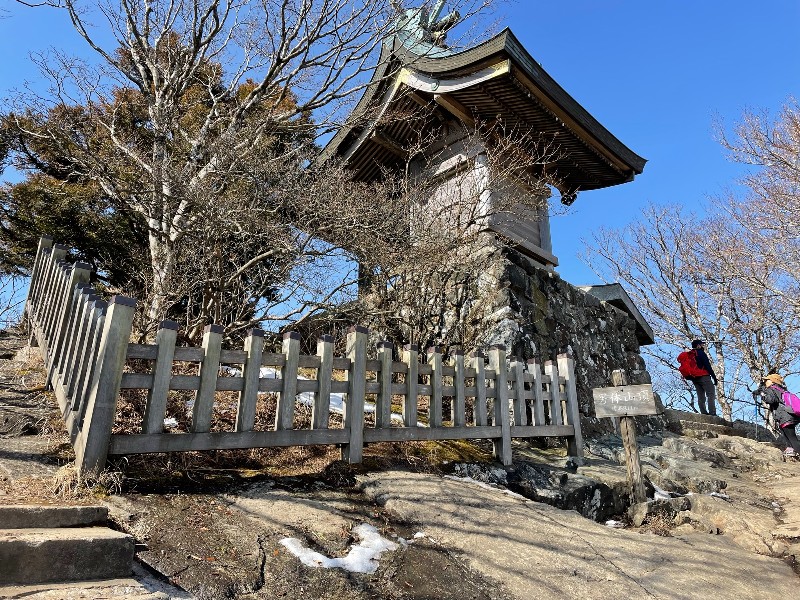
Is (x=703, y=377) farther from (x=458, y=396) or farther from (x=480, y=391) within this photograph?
(x=458, y=396)

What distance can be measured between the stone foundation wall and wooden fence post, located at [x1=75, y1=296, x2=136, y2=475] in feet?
18.4

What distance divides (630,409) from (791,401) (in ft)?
14.9

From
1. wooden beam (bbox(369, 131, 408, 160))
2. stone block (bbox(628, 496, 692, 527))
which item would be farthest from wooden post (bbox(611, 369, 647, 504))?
wooden beam (bbox(369, 131, 408, 160))

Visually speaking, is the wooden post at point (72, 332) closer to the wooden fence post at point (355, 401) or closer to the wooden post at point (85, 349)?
the wooden post at point (85, 349)

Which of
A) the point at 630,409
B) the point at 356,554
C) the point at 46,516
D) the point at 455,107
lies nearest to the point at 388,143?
the point at 455,107

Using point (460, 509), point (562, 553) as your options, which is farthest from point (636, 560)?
point (460, 509)

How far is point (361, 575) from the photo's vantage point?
110 inches

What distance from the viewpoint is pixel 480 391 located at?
5.50 meters

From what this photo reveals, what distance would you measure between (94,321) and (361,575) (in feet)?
8.57

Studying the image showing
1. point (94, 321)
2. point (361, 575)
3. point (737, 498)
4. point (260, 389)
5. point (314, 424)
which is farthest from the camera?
point (737, 498)

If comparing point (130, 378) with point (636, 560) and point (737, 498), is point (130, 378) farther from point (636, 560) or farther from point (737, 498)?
point (737, 498)

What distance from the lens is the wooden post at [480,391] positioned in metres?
5.43

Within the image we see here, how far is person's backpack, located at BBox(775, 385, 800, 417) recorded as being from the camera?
7980mm

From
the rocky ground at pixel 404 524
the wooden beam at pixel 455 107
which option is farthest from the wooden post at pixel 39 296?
the wooden beam at pixel 455 107
